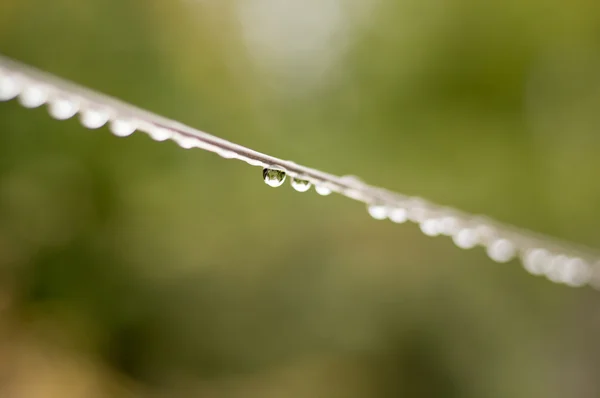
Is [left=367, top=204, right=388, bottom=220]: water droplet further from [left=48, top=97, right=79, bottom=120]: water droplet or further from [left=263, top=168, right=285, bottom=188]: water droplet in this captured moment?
[left=48, top=97, right=79, bottom=120]: water droplet

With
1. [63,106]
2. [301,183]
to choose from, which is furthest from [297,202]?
[63,106]

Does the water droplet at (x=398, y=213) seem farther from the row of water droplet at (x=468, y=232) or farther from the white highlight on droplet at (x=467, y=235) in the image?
the white highlight on droplet at (x=467, y=235)

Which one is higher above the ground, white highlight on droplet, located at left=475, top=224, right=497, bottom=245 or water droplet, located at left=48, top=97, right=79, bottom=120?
white highlight on droplet, located at left=475, top=224, right=497, bottom=245

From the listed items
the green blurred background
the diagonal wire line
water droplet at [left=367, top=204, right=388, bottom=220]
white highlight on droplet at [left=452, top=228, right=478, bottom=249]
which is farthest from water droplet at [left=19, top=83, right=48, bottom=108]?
the green blurred background

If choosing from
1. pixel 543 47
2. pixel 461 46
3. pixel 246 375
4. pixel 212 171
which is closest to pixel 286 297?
pixel 246 375

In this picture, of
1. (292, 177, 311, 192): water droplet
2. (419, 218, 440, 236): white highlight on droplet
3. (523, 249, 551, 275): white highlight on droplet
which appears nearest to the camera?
(292, 177, 311, 192): water droplet

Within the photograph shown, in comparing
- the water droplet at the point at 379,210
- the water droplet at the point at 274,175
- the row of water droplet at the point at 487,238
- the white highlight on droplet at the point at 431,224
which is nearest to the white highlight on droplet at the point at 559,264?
the row of water droplet at the point at 487,238

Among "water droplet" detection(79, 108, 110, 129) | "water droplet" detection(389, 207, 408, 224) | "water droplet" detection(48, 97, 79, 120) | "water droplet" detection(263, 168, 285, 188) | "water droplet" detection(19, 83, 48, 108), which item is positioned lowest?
"water droplet" detection(19, 83, 48, 108)
